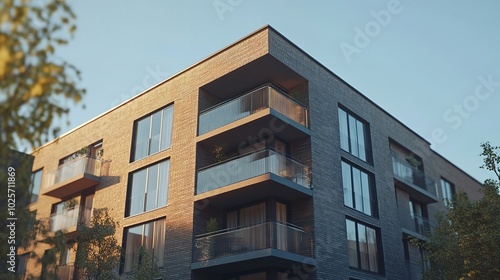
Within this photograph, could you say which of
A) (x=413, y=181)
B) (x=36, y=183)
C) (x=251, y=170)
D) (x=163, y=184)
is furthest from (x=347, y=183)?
(x=36, y=183)

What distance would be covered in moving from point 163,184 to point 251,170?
4985 mm

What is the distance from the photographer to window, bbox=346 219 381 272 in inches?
842

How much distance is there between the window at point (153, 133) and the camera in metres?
23.7

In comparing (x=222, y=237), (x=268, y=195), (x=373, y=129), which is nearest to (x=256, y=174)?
(x=268, y=195)

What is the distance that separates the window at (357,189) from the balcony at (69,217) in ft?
41.6

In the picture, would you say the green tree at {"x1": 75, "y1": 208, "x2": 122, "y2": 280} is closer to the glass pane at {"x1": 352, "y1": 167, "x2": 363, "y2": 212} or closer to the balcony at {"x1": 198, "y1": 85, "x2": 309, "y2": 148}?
the balcony at {"x1": 198, "y1": 85, "x2": 309, "y2": 148}

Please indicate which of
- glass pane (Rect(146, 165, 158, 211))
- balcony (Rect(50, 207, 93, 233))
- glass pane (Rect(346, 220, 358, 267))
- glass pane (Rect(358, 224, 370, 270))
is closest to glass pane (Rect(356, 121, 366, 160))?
glass pane (Rect(358, 224, 370, 270))

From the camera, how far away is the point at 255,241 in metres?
18.5

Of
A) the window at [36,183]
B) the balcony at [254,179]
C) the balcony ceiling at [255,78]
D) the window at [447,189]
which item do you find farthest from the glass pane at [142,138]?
the window at [447,189]

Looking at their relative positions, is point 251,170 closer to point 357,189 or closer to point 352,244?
point 352,244

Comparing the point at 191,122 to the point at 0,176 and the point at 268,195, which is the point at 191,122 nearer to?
the point at 268,195

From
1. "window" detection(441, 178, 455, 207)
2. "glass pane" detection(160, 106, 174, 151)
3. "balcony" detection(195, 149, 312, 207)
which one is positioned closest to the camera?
"balcony" detection(195, 149, 312, 207)

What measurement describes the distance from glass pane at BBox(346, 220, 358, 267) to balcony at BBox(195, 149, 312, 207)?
122 inches

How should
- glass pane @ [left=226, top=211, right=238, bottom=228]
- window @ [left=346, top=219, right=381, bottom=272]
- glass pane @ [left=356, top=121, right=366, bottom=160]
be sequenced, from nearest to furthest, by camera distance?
1. glass pane @ [left=226, top=211, right=238, bottom=228]
2. window @ [left=346, top=219, right=381, bottom=272]
3. glass pane @ [left=356, top=121, right=366, bottom=160]
